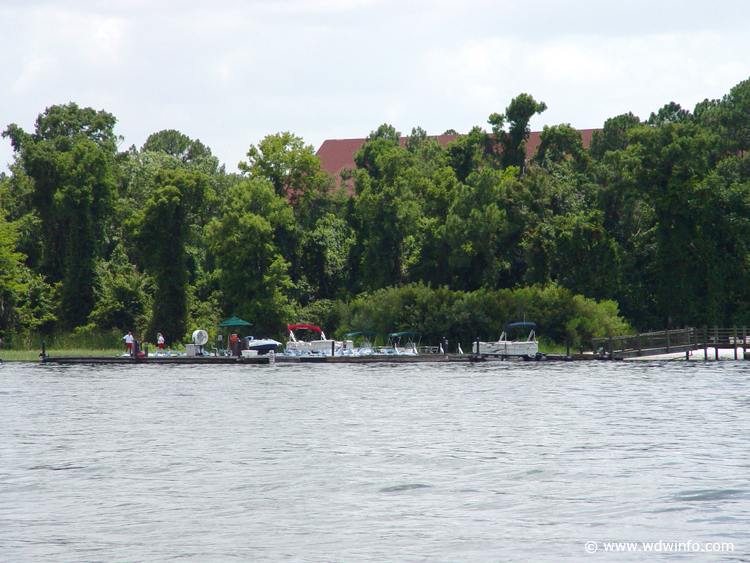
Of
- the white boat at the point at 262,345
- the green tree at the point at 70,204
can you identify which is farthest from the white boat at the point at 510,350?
the green tree at the point at 70,204

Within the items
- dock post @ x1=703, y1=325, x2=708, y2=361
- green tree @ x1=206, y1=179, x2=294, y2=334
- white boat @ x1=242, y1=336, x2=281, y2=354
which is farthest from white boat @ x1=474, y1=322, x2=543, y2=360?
green tree @ x1=206, y1=179, x2=294, y2=334

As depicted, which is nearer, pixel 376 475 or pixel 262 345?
pixel 376 475

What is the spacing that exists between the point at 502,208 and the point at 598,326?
569 inches

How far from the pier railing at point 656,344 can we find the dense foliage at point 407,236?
259 centimetres

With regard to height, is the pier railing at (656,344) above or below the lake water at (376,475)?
above

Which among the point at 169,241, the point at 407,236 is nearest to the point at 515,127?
the point at 407,236

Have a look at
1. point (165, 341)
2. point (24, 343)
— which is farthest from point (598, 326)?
point (24, 343)

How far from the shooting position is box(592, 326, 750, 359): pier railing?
188 ft

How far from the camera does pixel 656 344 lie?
5891 centimetres

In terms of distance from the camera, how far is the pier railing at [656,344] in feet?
188

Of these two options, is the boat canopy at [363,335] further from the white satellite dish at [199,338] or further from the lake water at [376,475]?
the lake water at [376,475]

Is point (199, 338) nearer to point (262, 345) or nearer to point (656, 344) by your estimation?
point (262, 345)

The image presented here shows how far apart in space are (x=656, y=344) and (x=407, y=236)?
2357 centimetres

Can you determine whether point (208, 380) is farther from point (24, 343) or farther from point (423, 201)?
point (423, 201)
